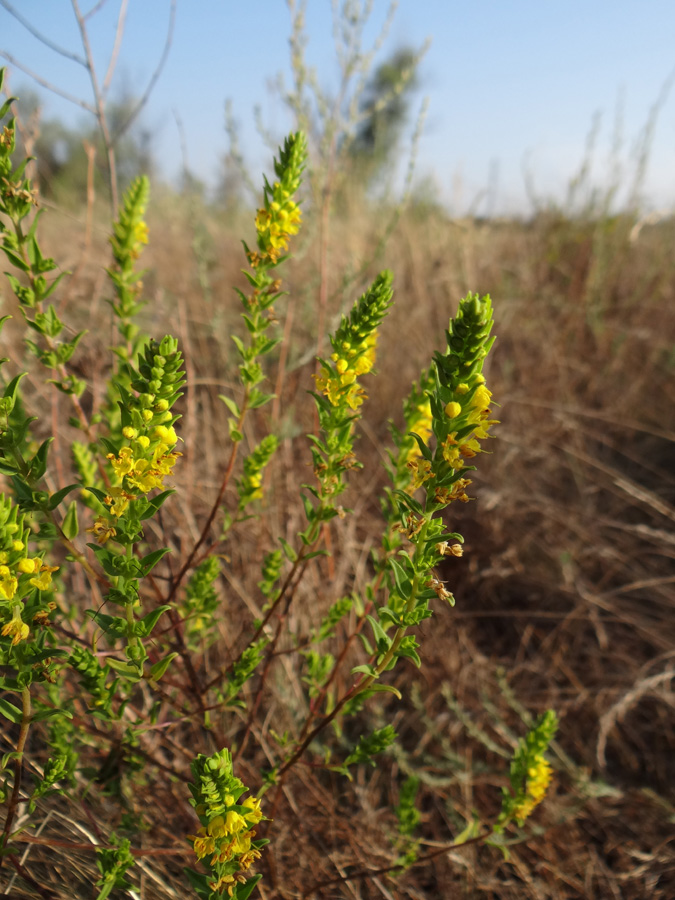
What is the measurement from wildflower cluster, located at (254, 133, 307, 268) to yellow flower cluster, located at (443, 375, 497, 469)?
2.26 feet

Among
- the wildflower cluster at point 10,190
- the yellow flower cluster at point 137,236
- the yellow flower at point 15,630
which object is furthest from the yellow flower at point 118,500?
the yellow flower cluster at point 137,236

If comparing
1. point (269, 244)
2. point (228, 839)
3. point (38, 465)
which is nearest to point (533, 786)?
point (228, 839)

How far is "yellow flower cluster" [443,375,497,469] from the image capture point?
98 centimetres

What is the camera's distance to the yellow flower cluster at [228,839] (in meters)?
0.99

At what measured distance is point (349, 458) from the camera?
1.36 m

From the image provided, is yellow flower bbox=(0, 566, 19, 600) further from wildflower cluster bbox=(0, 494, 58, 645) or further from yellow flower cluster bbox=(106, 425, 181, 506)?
yellow flower cluster bbox=(106, 425, 181, 506)

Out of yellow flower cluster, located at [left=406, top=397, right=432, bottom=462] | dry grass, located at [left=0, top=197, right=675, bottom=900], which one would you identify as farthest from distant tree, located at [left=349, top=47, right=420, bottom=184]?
yellow flower cluster, located at [left=406, top=397, right=432, bottom=462]

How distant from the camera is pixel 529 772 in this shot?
1.57 metres

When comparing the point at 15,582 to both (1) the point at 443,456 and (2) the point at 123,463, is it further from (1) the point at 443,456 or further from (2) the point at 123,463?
(1) the point at 443,456

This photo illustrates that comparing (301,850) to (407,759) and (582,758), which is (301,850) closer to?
(407,759)

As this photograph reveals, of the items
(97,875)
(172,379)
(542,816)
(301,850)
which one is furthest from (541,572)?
(172,379)

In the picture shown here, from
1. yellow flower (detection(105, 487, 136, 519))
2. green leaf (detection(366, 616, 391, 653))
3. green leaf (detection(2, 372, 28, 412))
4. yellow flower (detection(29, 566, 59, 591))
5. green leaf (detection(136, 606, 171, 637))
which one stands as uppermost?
green leaf (detection(2, 372, 28, 412))

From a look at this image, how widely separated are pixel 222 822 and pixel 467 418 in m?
0.84

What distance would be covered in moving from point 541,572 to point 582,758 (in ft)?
2.90
